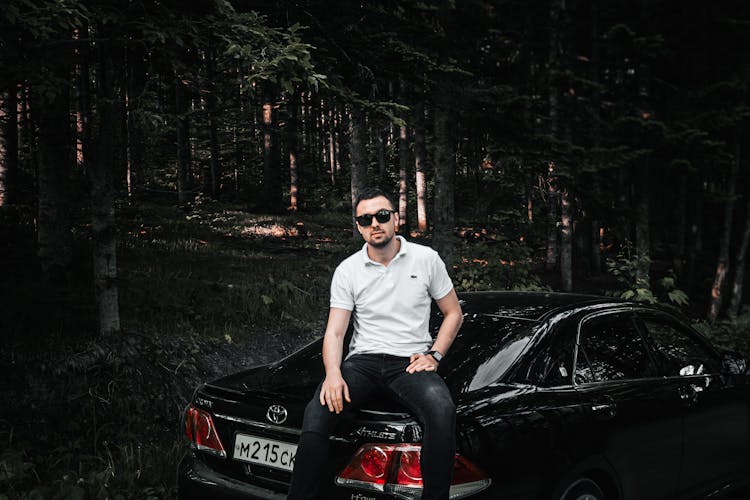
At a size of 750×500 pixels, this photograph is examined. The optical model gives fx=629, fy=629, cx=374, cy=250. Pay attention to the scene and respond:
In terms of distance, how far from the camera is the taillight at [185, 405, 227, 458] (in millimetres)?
3301

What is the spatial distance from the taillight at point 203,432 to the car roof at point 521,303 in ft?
5.36

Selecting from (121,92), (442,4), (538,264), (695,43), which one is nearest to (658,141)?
(695,43)

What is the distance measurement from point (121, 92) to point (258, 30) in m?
2.22

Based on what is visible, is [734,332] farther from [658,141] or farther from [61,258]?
[61,258]

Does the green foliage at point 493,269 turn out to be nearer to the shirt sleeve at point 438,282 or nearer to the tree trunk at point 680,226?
the shirt sleeve at point 438,282

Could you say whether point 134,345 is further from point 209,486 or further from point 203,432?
point 209,486

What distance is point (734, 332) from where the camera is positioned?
463 inches

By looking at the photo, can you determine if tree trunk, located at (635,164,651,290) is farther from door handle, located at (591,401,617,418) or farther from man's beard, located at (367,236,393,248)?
man's beard, located at (367,236,393,248)

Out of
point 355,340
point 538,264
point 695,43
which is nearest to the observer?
point 355,340

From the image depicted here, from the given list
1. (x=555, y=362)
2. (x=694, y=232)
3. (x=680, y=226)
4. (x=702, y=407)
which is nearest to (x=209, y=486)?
(x=555, y=362)

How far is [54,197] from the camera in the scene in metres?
9.00

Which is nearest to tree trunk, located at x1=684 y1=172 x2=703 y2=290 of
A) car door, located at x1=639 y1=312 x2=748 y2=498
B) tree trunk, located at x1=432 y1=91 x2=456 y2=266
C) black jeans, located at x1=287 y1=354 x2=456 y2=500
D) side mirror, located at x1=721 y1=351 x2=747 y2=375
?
tree trunk, located at x1=432 y1=91 x2=456 y2=266

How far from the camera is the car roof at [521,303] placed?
379cm

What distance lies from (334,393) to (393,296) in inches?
27.4
